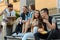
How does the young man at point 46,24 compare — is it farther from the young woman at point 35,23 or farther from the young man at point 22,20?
the young man at point 22,20

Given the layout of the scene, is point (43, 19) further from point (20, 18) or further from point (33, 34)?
point (20, 18)

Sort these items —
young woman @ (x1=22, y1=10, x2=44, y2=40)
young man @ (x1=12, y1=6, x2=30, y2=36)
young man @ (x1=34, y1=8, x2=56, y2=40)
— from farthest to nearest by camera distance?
young man @ (x1=12, y1=6, x2=30, y2=36) → young woman @ (x1=22, y1=10, x2=44, y2=40) → young man @ (x1=34, y1=8, x2=56, y2=40)

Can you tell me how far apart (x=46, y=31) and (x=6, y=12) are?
2.93 metres

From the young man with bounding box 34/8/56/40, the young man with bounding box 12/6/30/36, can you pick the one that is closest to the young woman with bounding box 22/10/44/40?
the young man with bounding box 34/8/56/40

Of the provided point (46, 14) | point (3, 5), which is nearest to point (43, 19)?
point (46, 14)

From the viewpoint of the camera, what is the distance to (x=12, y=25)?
1067 cm

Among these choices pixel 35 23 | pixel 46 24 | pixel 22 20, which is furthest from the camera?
pixel 22 20

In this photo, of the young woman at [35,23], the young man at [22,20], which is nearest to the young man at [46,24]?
the young woman at [35,23]

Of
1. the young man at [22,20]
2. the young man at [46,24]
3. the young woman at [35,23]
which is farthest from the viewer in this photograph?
the young man at [22,20]

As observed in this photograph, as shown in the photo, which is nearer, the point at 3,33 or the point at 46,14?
the point at 46,14

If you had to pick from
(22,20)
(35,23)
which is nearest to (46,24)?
(35,23)

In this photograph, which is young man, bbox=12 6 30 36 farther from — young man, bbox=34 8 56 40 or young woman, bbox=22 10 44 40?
young man, bbox=34 8 56 40

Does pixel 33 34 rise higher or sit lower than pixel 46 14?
lower

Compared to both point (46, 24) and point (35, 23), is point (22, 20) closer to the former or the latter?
point (35, 23)
